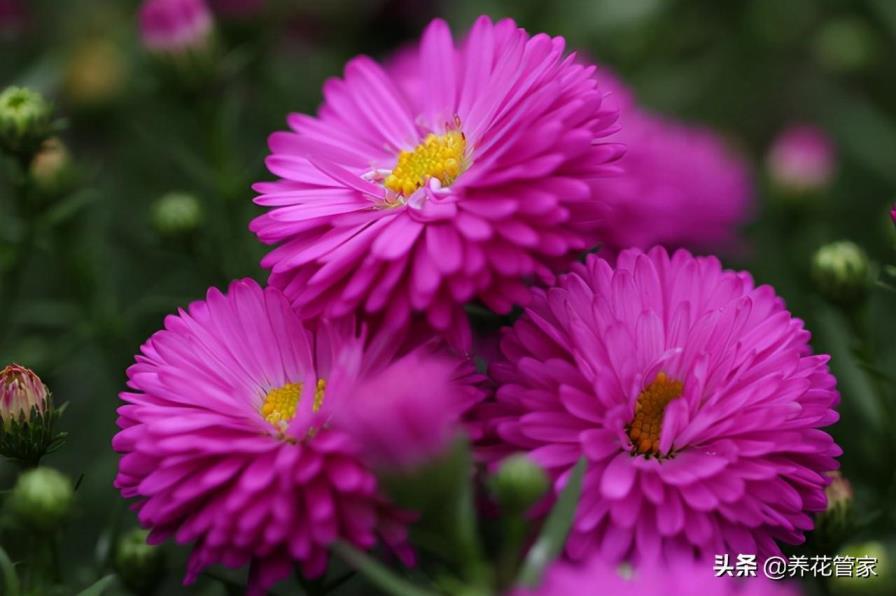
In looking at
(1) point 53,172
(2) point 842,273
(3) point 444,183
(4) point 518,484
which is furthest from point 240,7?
(4) point 518,484

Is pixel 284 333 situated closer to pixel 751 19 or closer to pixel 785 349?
pixel 785 349

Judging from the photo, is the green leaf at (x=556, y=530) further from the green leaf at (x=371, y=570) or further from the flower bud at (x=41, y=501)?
the flower bud at (x=41, y=501)

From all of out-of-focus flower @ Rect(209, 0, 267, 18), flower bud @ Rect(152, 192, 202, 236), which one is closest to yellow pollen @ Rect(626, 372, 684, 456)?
flower bud @ Rect(152, 192, 202, 236)

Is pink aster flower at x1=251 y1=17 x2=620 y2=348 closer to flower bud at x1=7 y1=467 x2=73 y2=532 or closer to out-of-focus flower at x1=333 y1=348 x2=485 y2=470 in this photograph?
out-of-focus flower at x1=333 y1=348 x2=485 y2=470

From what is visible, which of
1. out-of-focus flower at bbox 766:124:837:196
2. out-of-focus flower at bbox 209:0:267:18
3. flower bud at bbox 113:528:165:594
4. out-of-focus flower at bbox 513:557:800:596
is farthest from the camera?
out-of-focus flower at bbox 209:0:267:18

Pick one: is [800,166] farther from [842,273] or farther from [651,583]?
[651,583]

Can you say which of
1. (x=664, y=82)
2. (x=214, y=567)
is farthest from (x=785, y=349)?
(x=664, y=82)
